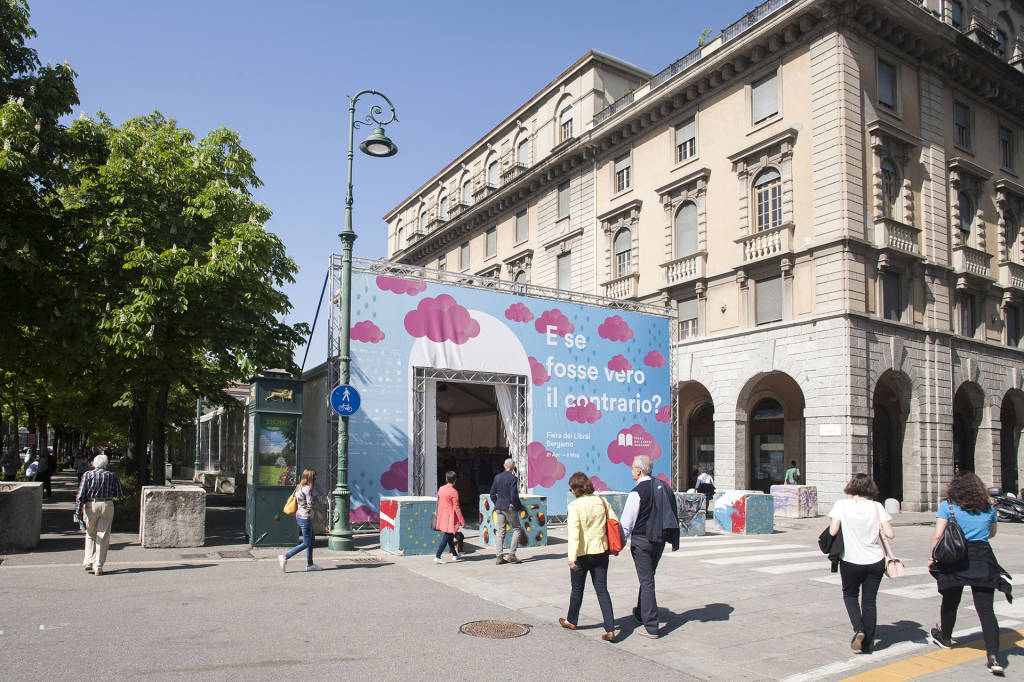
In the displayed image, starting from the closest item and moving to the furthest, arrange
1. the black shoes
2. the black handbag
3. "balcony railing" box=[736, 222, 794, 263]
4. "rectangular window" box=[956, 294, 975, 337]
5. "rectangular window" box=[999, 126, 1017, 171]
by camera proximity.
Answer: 1. the black handbag
2. the black shoes
3. "balcony railing" box=[736, 222, 794, 263]
4. "rectangular window" box=[956, 294, 975, 337]
5. "rectangular window" box=[999, 126, 1017, 171]

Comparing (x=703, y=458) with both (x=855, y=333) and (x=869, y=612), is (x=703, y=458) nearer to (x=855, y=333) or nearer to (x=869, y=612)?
(x=855, y=333)

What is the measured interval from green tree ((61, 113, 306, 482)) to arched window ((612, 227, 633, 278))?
17.6m

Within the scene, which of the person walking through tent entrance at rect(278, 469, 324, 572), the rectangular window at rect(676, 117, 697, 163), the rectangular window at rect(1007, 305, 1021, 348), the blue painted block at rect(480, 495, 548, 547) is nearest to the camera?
the person walking through tent entrance at rect(278, 469, 324, 572)

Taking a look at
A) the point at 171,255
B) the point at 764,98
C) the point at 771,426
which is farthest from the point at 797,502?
the point at 171,255

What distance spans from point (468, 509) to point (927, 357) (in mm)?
17412

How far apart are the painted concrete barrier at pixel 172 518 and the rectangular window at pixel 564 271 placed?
2472cm

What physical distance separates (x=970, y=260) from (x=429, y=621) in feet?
92.9

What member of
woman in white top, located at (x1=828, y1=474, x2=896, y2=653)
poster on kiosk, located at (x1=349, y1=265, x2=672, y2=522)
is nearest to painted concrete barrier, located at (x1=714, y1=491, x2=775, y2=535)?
poster on kiosk, located at (x1=349, y1=265, x2=672, y2=522)

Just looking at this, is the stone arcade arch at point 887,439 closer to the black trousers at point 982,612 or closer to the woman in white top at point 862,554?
the black trousers at point 982,612

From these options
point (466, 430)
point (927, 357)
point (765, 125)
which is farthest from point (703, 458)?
point (765, 125)

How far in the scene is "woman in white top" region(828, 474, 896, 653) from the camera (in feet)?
22.9

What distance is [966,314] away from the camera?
29203 mm

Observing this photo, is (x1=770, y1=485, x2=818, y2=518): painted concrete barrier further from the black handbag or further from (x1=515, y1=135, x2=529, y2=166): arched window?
(x1=515, y1=135, x2=529, y2=166): arched window

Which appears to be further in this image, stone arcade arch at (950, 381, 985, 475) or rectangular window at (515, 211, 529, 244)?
rectangular window at (515, 211, 529, 244)
